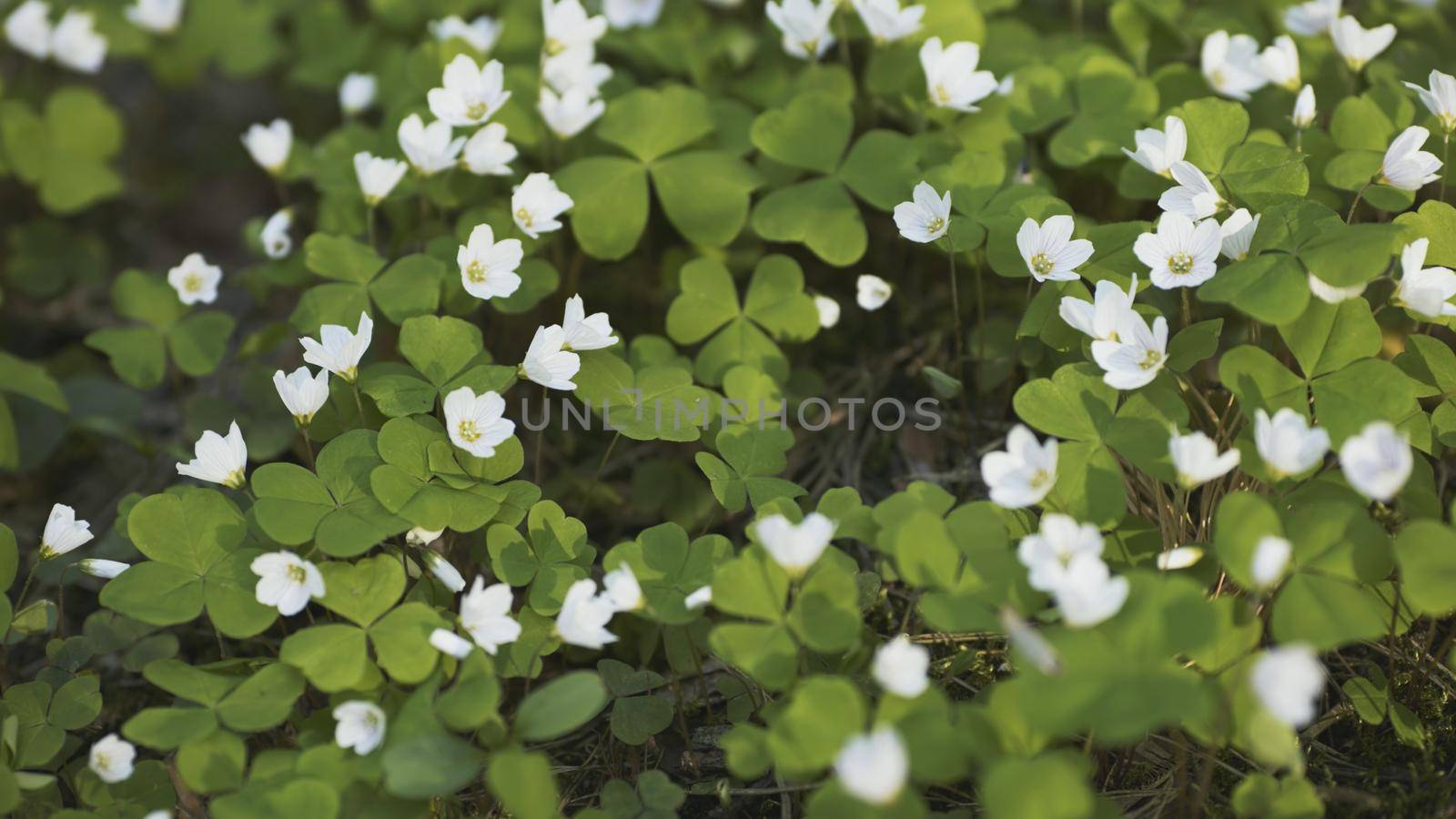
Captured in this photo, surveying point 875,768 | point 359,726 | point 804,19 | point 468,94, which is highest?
point 804,19

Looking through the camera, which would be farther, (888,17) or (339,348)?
(888,17)

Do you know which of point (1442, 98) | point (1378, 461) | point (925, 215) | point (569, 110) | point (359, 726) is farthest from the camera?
point (569, 110)

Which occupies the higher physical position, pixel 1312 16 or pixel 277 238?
pixel 1312 16

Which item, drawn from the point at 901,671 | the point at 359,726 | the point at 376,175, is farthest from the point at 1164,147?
the point at 359,726

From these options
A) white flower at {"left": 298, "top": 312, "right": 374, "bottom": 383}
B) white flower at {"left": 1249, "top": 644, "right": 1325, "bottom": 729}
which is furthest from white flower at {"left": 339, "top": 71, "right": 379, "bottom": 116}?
white flower at {"left": 1249, "top": 644, "right": 1325, "bottom": 729}

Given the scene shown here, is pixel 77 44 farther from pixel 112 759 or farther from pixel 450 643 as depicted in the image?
pixel 450 643

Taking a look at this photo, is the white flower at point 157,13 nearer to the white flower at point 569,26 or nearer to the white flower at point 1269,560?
the white flower at point 569,26

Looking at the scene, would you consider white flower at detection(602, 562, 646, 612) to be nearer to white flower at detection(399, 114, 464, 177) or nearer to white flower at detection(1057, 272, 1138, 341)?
white flower at detection(1057, 272, 1138, 341)
